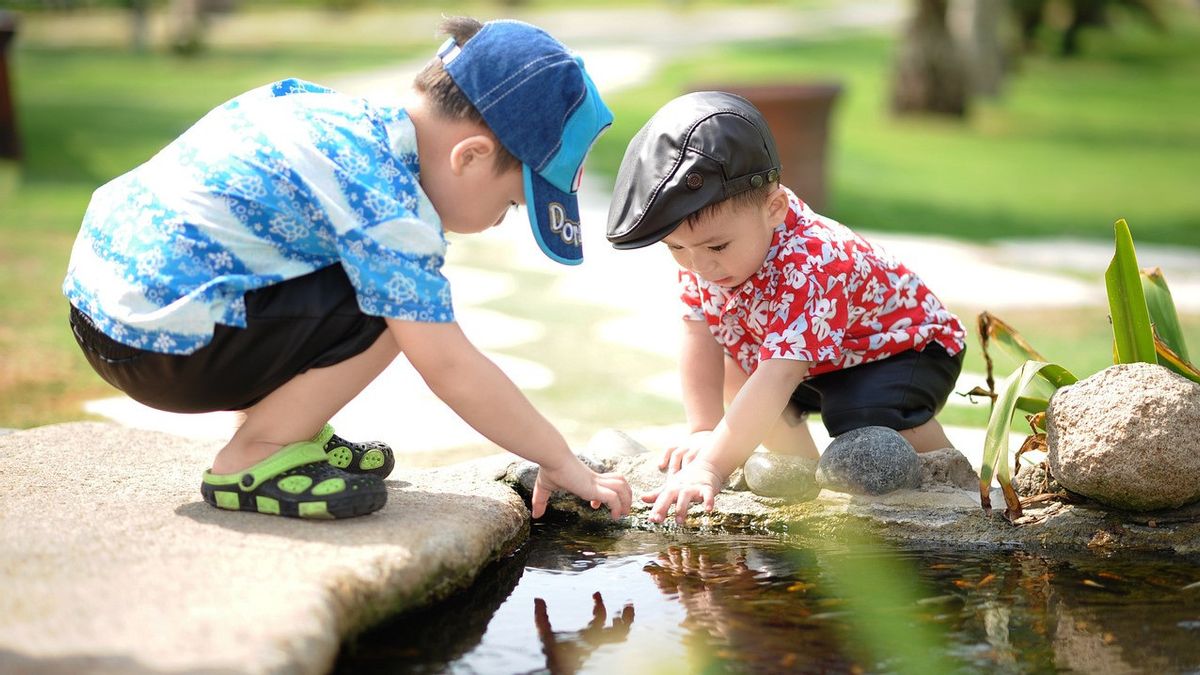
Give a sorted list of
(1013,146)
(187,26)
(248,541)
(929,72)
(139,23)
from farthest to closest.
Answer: (139,23)
(187,26)
(929,72)
(1013,146)
(248,541)

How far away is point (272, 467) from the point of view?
7.78 feet

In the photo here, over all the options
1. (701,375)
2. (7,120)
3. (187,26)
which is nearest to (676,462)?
(701,375)

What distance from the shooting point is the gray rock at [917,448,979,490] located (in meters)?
2.82

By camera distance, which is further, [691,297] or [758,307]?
[691,297]

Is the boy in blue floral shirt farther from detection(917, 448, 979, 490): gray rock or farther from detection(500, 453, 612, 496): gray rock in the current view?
detection(917, 448, 979, 490): gray rock

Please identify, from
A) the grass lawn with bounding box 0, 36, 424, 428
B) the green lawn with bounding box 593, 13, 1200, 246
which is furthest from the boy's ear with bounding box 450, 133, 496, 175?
the green lawn with bounding box 593, 13, 1200, 246

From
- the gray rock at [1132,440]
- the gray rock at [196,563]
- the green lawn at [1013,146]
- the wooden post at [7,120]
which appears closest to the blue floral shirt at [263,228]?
the gray rock at [196,563]

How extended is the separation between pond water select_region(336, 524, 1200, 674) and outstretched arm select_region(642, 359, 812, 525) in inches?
5.0

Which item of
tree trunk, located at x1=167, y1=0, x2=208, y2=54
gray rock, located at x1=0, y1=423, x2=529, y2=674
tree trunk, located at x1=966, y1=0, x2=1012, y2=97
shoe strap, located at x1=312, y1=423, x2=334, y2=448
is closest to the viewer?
Result: gray rock, located at x1=0, y1=423, x2=529, y2=674

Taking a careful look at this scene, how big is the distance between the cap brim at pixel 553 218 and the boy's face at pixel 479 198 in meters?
0.03

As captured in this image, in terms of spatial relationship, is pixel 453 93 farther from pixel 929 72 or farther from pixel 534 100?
pixel 929 72

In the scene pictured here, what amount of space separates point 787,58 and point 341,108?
16535 mm

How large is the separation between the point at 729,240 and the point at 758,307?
0.61 feet

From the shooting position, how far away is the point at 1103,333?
501 cm
